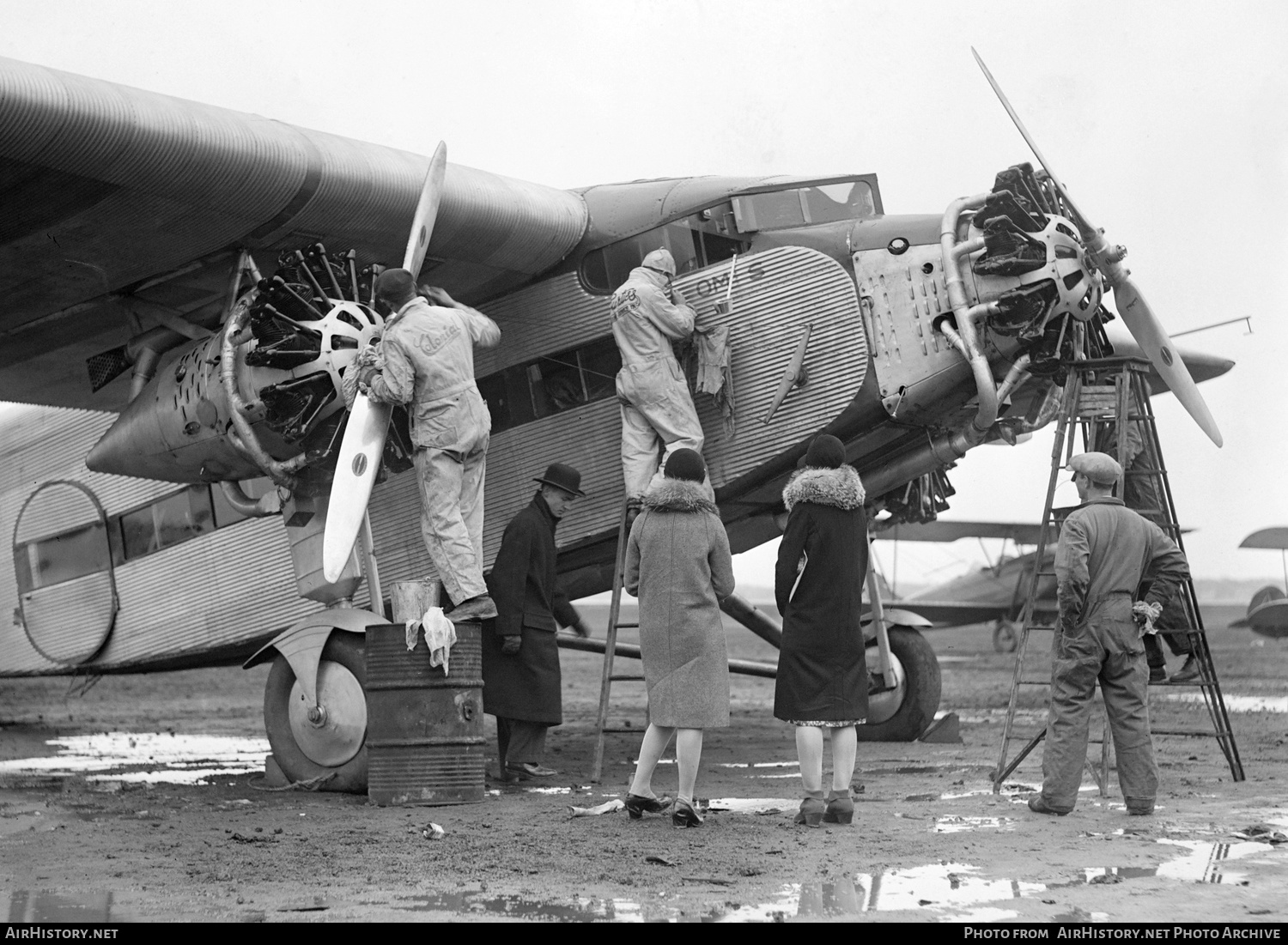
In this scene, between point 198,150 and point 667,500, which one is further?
point 198,150

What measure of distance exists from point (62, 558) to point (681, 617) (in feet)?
23.6

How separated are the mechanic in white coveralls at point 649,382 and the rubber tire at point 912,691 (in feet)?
10.3

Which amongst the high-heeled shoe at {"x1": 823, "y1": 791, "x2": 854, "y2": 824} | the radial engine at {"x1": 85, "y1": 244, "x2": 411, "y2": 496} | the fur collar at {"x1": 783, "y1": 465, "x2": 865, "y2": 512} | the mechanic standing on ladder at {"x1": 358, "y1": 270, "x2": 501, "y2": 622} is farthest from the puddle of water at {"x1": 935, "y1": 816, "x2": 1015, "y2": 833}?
the radial engine at {"x1": 85, "y1": 244, "x2": 411, "y2": 496}

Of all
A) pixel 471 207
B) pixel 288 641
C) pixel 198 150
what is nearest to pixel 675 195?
pixel 471 207

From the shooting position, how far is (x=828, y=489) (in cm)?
671

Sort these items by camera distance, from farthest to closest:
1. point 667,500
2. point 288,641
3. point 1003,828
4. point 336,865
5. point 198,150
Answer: point 288,641 < point 198,150 < point 667,500 < point 1003,828 < point 336,865

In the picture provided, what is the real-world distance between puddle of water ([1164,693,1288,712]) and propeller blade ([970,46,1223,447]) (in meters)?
5.53

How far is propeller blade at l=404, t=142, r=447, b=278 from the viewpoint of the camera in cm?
809

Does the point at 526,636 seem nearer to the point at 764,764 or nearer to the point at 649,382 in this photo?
the point at 649,382

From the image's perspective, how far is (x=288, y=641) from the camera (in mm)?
8125
